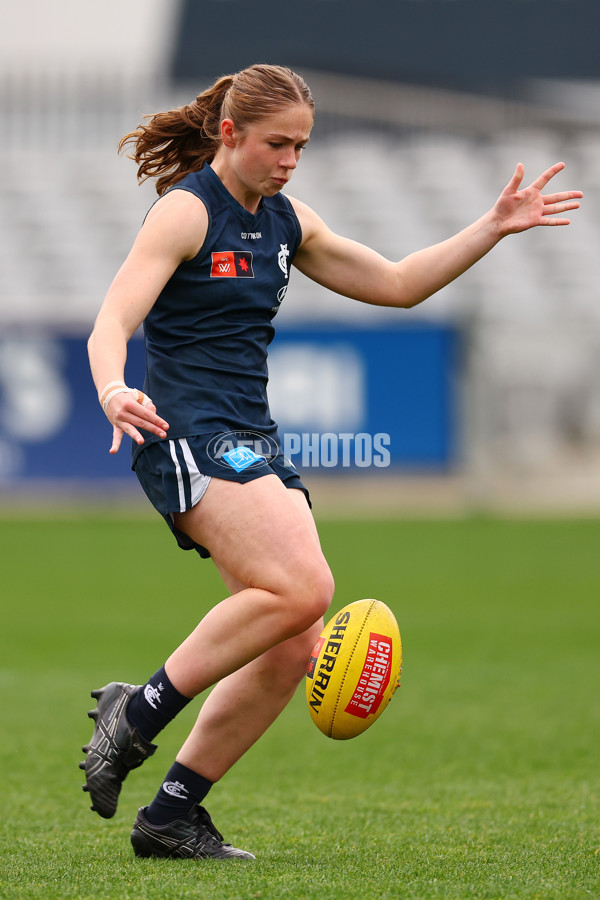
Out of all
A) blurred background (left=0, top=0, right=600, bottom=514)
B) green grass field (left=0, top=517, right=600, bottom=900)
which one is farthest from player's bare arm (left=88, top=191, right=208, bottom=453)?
blurred background (left=0, top=0, right=600, bottom=514)

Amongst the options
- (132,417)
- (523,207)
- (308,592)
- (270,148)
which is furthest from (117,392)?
(523,207)

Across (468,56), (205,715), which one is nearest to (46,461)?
(205,715)

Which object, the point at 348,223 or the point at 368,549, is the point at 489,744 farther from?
the point at 348,223

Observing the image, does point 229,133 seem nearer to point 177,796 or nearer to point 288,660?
point 288,660

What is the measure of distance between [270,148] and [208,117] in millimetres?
293

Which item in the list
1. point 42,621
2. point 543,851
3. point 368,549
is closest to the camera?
point 543,851

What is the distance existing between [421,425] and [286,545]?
44.5ft

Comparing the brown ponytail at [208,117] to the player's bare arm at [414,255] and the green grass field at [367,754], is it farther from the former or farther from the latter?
the green grass field at [367,754]

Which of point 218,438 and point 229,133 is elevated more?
point 229,133

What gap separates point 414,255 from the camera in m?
3.97

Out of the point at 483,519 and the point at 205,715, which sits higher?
the point at 205,715

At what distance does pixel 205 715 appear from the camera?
3.70 meters

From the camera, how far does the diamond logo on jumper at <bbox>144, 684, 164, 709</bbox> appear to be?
3.53 meters

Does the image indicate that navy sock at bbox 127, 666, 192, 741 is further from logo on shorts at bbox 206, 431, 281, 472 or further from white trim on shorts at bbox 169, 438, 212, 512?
logo on shorts at bbox 206, 431, 281, 472
